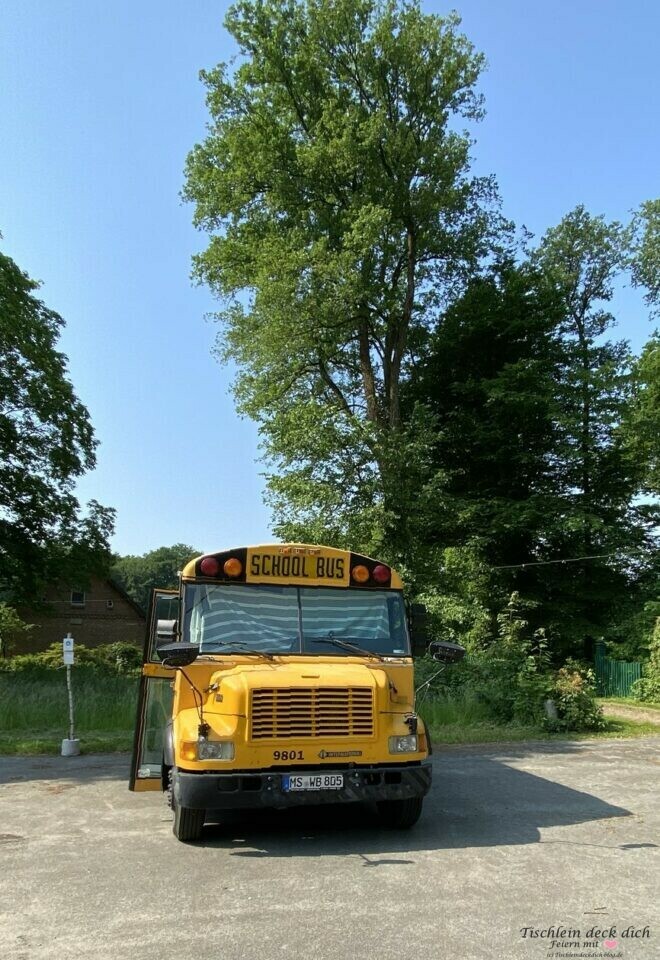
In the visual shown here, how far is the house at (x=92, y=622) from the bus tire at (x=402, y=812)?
42.5m

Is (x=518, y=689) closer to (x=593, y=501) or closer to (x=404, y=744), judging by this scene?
(x=404, y=744)

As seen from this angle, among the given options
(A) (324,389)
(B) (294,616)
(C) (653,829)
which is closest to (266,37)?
(A) (324,389)

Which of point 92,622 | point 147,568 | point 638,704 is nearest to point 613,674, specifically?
point 638,704

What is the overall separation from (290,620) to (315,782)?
5.27 ft

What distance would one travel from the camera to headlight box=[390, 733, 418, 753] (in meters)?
6.30

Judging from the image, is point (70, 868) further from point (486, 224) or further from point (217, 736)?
point (486, 224)

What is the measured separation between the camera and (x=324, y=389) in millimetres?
28500

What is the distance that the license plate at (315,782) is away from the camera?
234 inches

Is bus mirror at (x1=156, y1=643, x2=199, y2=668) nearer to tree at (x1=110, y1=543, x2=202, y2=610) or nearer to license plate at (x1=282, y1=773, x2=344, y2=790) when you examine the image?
license plate at (x1=282, y1=773, x2=344, y2=790)

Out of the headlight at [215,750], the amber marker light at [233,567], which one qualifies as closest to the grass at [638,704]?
the amber marker light at [233,567]

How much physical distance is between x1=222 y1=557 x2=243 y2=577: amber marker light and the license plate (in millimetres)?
1977

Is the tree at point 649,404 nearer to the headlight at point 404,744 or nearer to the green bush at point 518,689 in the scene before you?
the green bush at point 518,689

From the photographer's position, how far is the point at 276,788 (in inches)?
233

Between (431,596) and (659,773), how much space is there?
40.7 feet
